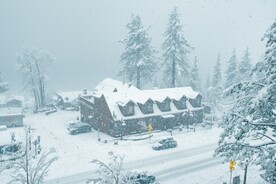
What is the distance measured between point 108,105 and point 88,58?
148873mm

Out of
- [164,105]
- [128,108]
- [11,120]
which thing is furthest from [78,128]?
[164,105]

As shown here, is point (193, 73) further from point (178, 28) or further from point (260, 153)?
point (260, 153)

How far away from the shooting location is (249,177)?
94.6ft

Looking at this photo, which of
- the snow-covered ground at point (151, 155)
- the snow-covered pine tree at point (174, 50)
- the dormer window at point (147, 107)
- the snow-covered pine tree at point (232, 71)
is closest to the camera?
the snow-covered ground at point (151, 155)

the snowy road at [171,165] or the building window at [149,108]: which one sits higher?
the building window at [149,108]

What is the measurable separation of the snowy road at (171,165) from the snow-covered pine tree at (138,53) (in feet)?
85.3

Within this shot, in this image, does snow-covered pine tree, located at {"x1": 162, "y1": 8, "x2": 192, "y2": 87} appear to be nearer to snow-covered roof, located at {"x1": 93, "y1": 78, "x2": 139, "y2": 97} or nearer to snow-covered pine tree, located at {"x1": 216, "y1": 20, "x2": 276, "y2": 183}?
snow-covered roof, located at {"x1": 93, "y1": 78, "x2": 139, "y2": 97}

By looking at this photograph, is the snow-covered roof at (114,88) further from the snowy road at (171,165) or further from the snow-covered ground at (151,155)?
the snowy road at (171,165)

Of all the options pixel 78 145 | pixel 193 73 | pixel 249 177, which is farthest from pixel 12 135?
pixel 193 73

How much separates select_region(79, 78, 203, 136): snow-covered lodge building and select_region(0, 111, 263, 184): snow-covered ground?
2315mm

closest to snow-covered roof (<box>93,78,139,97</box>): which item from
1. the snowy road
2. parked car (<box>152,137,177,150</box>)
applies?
parked car (<box>152,137,177,150</box>)

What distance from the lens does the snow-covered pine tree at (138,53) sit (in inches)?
2287

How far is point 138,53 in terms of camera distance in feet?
193

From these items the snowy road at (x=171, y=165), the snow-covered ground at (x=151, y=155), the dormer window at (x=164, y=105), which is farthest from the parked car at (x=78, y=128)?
the snowy road at (x=171, y=165)
